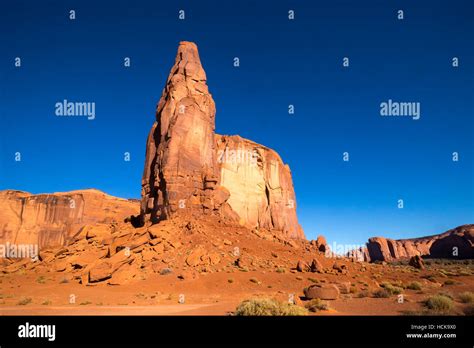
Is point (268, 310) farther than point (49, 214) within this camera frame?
No

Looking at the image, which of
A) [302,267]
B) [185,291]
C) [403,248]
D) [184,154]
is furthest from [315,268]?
[403,248]

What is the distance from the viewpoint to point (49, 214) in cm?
7600

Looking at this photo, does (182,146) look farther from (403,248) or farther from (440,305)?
(403,248)

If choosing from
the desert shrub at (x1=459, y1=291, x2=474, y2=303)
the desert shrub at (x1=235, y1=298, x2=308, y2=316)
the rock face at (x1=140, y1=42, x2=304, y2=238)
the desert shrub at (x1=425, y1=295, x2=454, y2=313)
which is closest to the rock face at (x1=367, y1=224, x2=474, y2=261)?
the rock face at (x1=140, y1=42, x2=304, y2=238)

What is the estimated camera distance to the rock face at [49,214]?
242ft

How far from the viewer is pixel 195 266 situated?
28.9 meters

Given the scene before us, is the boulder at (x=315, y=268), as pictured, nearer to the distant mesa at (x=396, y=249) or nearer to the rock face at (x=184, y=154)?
the rock face at (x=184, y=154)

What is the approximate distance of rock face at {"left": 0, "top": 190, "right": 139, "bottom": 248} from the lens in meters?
73.9

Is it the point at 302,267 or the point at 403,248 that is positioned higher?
the point at 302,267

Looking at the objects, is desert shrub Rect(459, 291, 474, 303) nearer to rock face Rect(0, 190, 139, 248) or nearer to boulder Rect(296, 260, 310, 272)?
boulder Rect(296, 260, 310, 272)

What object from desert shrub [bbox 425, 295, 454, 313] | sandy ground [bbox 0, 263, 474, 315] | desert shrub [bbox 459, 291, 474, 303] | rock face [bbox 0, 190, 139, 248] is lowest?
sandy ground [bbox 0, 263, 474, 315]
